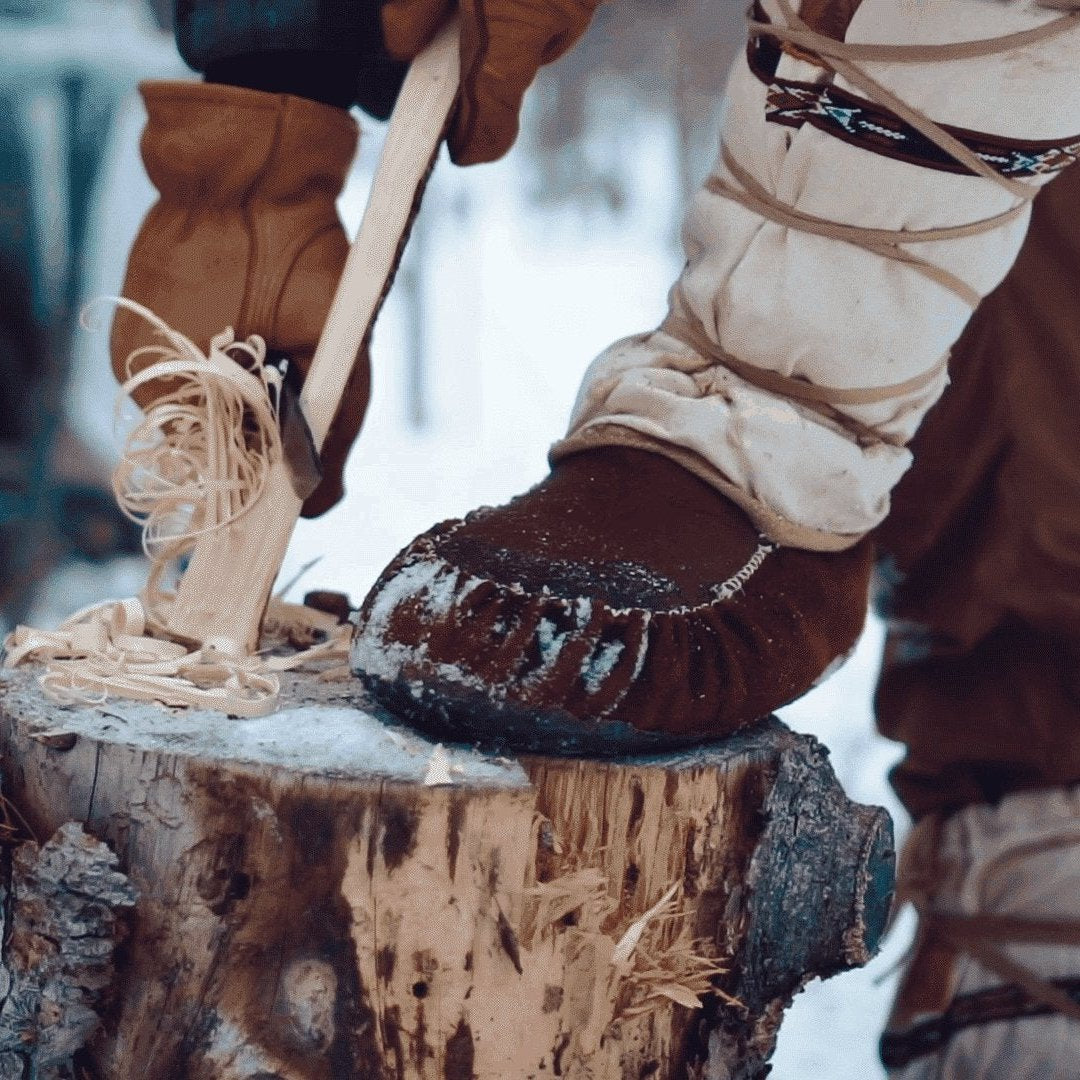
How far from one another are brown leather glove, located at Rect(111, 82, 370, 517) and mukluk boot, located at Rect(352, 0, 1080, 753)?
8.7 inches

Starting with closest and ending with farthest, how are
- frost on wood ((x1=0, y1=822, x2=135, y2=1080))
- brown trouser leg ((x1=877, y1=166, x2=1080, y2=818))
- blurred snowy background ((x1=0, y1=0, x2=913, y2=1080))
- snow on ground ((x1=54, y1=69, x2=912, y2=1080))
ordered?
frost on wood ((x1=0, y1=822, x2=135, y2=1080)), brown trouser leg ((x1=877, y1=166, x2=1080, y2=818)), blurred snowy background ((x1=0, y1=0, x2=913, y2=1080)), snow on ground ((x1=54, y1=69, x2=912, y2=1080))

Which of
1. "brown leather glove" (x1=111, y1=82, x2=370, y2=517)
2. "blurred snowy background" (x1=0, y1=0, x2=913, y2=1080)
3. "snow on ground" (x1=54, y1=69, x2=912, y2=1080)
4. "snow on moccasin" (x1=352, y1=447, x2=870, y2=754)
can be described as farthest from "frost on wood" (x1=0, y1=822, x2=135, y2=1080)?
"snow on ground" (x1=54, y1=69, x2=912, y2=1080)

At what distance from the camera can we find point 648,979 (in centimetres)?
79

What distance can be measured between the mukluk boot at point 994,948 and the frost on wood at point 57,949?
2.09 ft

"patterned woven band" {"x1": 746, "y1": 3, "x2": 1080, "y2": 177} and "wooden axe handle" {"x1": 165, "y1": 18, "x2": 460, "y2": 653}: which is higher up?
"patterned woven band" {"x1": 746, "y1": 3, "x2": 1080, "y2": 177}

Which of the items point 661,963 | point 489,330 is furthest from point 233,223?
point 489,330

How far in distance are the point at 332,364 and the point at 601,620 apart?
0.89 feet

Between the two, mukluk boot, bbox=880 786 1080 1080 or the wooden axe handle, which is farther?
mukluk boot, bbox=880 786 1080 1080

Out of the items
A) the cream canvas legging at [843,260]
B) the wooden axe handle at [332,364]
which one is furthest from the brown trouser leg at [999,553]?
the wooden axe handle at [332,364]

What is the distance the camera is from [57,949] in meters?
0.73

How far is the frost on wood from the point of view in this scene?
2.37 ft

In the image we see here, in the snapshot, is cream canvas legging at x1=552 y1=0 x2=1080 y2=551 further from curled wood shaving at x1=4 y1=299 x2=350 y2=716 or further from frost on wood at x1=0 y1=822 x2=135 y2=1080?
frost on wood at x1=0 y1=822 x2=135 y2=1080

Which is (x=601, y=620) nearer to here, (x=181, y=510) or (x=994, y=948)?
(x=181, y=510)

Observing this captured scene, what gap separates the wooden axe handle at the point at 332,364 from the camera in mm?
897
